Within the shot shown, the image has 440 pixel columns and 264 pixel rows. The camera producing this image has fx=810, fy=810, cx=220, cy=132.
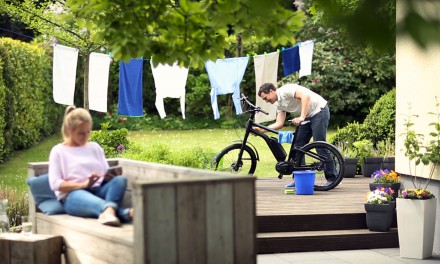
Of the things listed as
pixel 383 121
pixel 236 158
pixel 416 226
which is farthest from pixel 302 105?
pixel 383 121

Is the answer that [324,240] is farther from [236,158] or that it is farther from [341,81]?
[341,81]

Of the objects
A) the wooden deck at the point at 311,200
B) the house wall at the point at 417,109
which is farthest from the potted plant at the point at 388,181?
the wooden deck at the point at 311,200

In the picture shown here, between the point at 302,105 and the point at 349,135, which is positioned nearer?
the point at 302,105

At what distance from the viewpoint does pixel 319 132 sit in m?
8.68

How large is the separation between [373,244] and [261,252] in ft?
3.41

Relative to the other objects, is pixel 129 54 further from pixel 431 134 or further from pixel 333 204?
pixel 333 204

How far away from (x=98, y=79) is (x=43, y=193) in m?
6.98

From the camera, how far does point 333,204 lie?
307 inches

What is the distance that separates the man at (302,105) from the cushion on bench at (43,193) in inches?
164

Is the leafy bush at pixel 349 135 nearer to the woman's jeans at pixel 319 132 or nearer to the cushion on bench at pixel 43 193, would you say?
the woman's jeans at pixel 319 132

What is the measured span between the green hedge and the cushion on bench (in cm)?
798

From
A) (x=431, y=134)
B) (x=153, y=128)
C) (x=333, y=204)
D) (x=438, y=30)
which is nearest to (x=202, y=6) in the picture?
(x=431, y=134)

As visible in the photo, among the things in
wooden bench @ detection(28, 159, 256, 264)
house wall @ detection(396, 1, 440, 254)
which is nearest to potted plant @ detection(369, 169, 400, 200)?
house wall @ detection(396, 1, 440, 254)

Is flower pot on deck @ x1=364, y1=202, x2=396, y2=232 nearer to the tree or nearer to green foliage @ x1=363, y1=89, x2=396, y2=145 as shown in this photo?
green foliage @ x1=363, y1=89, x2=396, y2=145
